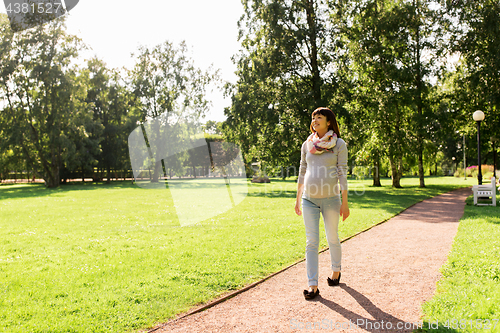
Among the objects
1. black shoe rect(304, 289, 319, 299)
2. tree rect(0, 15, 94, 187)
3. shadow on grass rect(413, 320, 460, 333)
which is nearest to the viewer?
shadow on grass rect(413, 320, 460, 333)

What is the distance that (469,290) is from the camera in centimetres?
417

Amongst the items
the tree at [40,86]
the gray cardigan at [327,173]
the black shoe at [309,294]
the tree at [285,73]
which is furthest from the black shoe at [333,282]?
the tree at [40,86]

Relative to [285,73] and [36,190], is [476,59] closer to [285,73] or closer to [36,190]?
[285,73]

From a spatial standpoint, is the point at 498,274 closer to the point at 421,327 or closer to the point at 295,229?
the point at 421,327

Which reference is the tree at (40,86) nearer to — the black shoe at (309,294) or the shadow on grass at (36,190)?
the shadow on grass at (36,190)

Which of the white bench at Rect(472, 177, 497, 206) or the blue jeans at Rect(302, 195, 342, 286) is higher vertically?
the blue jeans at Rect(302, 195, 342, 286)

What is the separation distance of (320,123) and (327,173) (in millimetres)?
637

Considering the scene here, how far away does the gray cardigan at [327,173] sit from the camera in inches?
164

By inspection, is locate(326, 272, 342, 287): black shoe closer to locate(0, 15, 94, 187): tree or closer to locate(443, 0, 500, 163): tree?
locate(443, 0, 500, 163): tree

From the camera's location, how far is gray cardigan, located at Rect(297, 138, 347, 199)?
13.6ft

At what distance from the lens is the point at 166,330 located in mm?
3508

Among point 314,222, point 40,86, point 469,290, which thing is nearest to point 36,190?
point 40,86

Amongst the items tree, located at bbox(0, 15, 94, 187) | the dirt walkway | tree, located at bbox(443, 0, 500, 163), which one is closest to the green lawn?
the dirt walkway

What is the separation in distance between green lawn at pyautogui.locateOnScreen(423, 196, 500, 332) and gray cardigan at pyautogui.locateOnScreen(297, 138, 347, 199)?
1.67m
